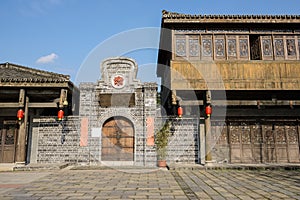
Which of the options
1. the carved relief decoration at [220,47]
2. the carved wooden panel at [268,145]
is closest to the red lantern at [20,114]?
the carved relief decoration at [220,47]

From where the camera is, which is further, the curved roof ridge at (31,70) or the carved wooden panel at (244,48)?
the curved roof ridge at (31,70)

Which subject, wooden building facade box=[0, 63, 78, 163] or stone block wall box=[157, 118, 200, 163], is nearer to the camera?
wooden building facade box=[0, 63, 78, 163]

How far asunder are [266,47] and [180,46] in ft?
11.0

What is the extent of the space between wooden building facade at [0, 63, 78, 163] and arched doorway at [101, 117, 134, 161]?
1.90 metres

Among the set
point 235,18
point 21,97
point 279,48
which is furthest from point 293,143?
point 21,97

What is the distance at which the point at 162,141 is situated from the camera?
10.1 meters

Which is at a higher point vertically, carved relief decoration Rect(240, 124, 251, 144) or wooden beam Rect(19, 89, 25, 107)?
wooden beam Rect(19, 89, 25, 107)

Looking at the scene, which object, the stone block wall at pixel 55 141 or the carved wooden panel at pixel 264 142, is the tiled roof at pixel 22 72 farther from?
the carved wooden panel at pixel 264 142

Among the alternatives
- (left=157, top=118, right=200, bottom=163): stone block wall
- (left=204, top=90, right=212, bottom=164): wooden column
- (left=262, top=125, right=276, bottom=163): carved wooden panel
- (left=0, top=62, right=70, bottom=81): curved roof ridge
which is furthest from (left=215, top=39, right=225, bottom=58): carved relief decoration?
(left=0, top=62, right=70, bottom=81): curved roof ridge

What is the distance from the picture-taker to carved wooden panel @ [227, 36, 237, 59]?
9.82 meters

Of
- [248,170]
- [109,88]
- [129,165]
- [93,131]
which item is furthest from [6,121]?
[248,170]

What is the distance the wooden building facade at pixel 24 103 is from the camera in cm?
984

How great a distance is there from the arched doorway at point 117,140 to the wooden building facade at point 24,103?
1.90 metres

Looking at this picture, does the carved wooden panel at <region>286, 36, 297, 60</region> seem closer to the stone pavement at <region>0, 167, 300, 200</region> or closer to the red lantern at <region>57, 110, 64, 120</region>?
the stone pavement at <region>0, 167, 300, 200</region>
